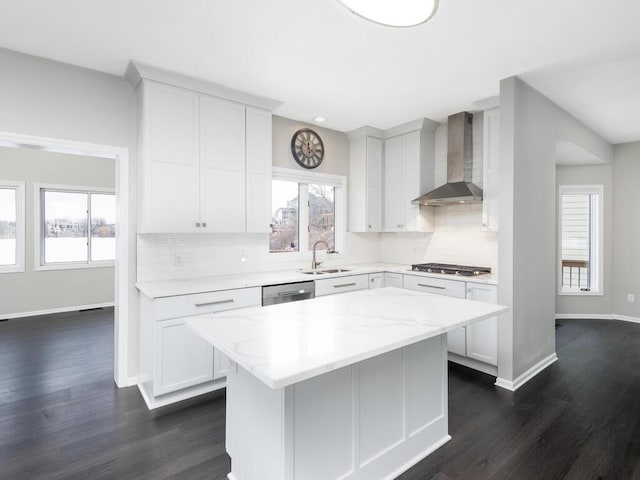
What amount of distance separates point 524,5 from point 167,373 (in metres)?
3.46

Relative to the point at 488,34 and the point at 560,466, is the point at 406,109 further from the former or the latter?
the point at 560,466

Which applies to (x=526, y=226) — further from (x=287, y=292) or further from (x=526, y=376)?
(x=287, y=292)

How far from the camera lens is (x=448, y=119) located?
408cm

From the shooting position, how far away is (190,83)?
3070 millimetres

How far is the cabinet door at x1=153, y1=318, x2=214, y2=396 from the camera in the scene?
2.70m

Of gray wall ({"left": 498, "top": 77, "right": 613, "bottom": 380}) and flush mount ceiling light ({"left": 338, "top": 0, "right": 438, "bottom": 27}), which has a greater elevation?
flush mount ceiling light ({"left": 338, "top": 0, "right": 438, "bottom": 27})

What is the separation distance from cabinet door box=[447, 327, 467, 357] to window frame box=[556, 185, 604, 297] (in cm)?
305

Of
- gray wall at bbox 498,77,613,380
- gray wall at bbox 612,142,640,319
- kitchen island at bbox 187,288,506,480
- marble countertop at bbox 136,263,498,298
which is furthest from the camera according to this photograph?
gray wall at bbox 612,142,640,319

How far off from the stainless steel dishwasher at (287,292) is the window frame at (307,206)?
75 centimetres

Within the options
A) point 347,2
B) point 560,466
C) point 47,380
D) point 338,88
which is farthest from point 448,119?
point 47,380

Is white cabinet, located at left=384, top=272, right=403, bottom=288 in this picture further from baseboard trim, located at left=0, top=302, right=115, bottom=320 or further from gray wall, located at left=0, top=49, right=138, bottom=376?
baseboard trim, located at left=0, top=302, right=115, bottom=320

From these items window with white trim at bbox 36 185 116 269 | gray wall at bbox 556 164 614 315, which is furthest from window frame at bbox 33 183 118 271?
gray wall at bbox 556 164 614 315

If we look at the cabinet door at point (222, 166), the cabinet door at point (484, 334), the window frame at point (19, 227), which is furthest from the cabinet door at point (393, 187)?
the window frame at point (19, 227)

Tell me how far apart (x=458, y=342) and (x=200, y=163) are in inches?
120
